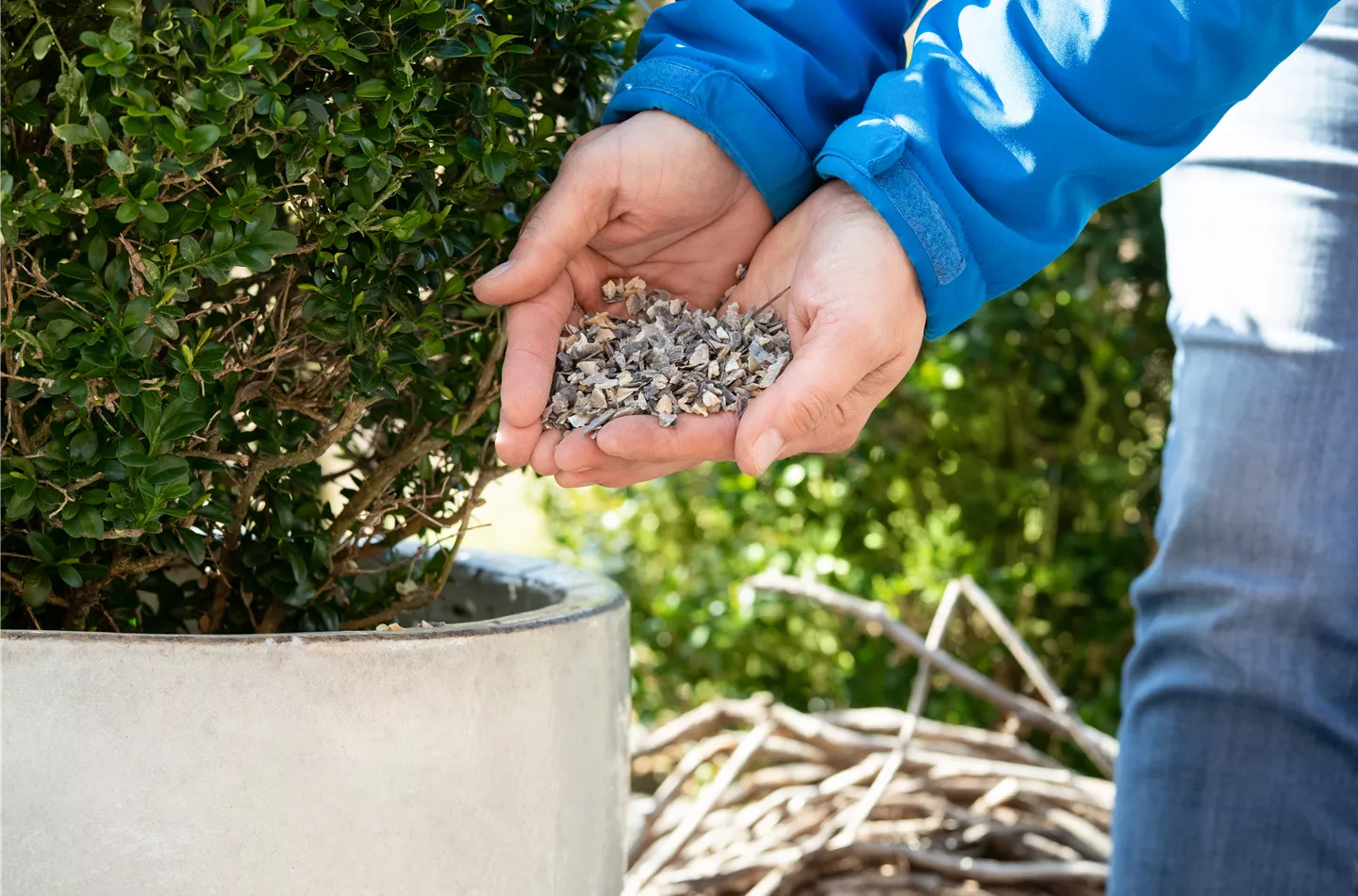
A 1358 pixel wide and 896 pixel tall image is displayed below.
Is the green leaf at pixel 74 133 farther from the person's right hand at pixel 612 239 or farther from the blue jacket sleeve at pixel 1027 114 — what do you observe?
the blue jacket sleeve at pixel 1027 114

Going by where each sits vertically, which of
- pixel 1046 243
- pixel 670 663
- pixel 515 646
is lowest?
pixel 670 663

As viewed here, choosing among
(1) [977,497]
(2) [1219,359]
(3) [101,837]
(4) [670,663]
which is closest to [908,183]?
(2) [1219,359]

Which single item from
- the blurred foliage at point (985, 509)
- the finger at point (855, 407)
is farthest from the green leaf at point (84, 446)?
the blurred foliage at point (985, 509)

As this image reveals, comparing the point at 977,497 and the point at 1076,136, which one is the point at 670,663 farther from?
the point at 1076,136

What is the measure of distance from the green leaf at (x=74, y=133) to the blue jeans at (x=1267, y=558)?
4.18ft

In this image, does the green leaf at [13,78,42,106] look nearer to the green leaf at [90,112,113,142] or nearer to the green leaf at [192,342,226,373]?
the green leaf at [90,112,113,142]

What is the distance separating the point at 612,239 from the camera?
58.6 inches

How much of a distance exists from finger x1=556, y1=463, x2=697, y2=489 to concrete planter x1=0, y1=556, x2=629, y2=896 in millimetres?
182

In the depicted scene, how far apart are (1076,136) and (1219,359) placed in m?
0.40

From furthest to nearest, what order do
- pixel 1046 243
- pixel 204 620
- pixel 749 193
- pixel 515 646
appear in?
pixel 749 193 → pixel 1046 243 → pixel 204 620 → pixel 515 646

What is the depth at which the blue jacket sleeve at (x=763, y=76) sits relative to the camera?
4.74 feet

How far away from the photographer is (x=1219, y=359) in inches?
64.4

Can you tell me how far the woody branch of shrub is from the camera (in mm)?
991

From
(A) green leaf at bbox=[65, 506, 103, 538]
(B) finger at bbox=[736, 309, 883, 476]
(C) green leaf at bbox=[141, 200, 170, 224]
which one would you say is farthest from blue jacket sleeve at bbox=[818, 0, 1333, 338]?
Result: (A) green leaf at bbox=[65, 506, 103, 538]
